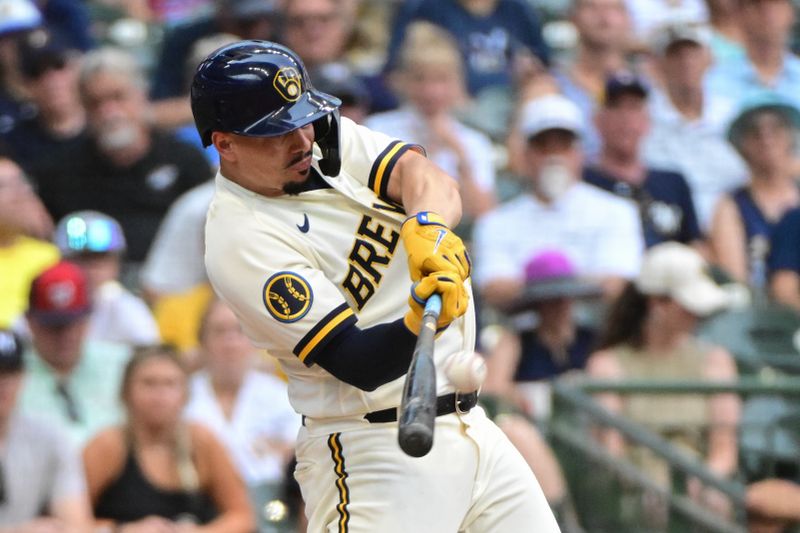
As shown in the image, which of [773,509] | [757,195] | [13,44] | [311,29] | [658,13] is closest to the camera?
[773,509]

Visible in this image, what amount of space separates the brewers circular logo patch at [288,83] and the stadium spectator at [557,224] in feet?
11.4

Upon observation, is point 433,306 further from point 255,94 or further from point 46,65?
point 46,65

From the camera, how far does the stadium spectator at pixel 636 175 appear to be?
7699 mm

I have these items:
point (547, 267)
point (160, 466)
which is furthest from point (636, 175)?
point (160, 466)

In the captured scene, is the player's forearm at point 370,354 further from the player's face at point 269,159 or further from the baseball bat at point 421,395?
the player's face at point 269,159

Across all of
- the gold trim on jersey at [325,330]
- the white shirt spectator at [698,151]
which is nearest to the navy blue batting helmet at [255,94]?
the gold trim on jersey at [325,330]

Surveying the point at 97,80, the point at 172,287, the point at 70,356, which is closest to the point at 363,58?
the point at 97,80

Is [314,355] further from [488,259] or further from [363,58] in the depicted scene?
[363,58]

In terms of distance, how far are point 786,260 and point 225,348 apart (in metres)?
2.99

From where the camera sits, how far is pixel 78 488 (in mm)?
5609

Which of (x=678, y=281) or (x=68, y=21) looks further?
(x=68, y=21)

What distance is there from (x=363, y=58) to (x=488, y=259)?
2043 millimetres

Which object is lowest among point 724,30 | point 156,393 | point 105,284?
point 156,393

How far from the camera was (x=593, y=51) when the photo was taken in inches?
339
